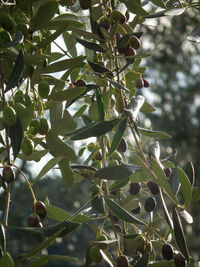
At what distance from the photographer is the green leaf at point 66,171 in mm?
881

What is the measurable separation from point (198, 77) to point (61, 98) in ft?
34.9

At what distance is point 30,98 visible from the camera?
0.86m

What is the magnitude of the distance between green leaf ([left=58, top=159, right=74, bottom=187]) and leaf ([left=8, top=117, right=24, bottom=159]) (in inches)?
5.7

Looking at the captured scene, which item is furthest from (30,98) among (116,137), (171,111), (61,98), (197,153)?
(171,111)

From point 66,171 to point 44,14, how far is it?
268 millimetres

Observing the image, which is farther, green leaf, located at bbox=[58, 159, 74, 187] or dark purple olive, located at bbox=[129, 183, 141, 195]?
dark purple olive, located at bbox=[129, 183, 141, 195]

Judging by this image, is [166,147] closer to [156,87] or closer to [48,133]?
[156,87]

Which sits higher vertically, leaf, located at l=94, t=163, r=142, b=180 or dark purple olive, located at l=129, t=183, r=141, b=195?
leaf, located at l=94, t=163, r=142, b=180

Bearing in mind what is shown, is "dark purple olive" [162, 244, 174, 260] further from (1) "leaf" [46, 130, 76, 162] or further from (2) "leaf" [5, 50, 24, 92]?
(2) "leaf" [5, 50, 24, 92]

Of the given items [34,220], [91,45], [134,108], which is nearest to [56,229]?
[34,220]

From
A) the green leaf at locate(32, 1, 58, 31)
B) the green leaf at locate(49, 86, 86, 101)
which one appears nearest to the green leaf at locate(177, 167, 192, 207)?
the green leaf at locate(49, 86, 86, 101)

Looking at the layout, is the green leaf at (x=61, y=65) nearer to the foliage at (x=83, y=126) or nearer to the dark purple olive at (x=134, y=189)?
the foliage at (x=83, y=126)

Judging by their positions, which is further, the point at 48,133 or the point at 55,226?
the point at 48,133

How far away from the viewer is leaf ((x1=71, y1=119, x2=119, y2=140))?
0.79 metres
